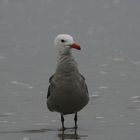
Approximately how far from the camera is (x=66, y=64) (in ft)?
30.7

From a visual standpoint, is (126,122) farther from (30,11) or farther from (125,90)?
(30,11)

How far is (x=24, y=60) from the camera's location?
15977 millimetres

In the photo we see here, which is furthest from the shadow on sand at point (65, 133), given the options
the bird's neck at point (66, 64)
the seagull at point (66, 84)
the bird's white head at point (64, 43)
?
the bird's white head at point (64, 43)

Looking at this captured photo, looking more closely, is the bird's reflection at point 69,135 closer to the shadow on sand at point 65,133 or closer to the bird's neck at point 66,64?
the shadow on sand at point 65,133

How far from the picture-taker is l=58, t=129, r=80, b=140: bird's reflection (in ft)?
30.1

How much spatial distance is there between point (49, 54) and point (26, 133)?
25.4 feet

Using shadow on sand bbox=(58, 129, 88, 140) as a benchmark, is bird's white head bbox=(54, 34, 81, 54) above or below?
above

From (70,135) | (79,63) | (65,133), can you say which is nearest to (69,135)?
(70,135)

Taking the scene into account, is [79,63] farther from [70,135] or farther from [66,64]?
[70,135]

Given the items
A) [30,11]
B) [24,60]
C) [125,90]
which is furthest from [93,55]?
[30,11]

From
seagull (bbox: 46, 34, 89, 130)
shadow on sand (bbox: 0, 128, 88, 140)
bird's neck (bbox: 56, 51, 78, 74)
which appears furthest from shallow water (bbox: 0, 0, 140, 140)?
bird's neck (bbox: 56, 51, 78, 74)

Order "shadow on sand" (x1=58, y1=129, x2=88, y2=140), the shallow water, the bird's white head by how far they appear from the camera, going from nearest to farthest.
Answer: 1. "shadow on sand" (x1=58, y1=129, x2=88, y2=140)
2. the bird's white head
3. the shallow water

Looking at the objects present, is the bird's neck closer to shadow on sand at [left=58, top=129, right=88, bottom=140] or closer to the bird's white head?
the bird's white head

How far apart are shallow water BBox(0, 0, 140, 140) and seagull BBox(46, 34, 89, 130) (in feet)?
1.42
